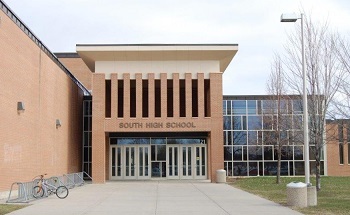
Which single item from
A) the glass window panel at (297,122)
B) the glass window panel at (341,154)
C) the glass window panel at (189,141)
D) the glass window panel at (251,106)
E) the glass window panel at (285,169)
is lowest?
the glass window panel at (285,169)

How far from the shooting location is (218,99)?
37.1 meters

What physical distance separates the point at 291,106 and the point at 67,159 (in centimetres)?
1625

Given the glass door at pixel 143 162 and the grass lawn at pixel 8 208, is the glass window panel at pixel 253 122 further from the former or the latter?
the grass lawn at pixel 8 208

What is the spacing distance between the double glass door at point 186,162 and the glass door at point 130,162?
279cm

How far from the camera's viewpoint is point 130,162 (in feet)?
133

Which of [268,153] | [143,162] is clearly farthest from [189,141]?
[268,153]

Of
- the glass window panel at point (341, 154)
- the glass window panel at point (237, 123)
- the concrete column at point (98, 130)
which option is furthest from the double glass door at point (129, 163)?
the glass window panel at point (341, 154)

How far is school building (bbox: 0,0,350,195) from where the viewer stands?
91.9ft

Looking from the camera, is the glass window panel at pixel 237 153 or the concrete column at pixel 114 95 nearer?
the concrete column at pixel 114 95

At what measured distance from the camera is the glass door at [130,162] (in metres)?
40.5

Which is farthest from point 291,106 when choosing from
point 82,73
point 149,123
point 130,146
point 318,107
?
point 82,73

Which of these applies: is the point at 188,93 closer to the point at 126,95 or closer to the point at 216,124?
the point at 216,124

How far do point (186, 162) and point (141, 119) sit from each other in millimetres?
6142

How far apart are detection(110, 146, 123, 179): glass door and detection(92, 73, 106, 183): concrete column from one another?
4.63 metres
